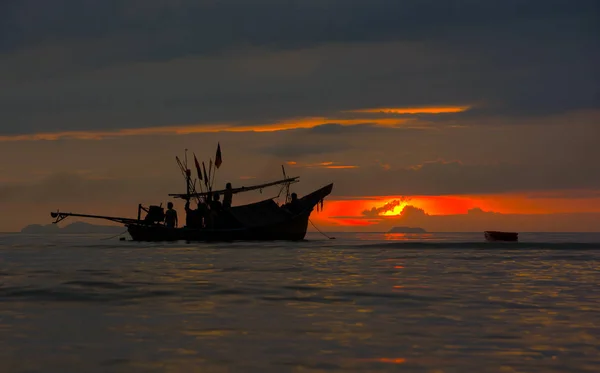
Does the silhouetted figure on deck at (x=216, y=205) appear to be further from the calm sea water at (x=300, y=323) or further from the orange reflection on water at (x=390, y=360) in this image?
the orange reflection on water at (x=390, y=360)

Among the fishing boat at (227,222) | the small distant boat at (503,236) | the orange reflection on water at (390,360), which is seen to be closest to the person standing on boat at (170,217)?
the fishing boat at (227,222)

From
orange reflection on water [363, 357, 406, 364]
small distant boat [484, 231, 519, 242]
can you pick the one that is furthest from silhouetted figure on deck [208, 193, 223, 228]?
orange reflection on water [363, 357, 406, 364]

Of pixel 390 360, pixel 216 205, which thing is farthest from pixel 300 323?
pixel 216 205

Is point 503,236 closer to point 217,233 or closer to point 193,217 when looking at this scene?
point 217,233

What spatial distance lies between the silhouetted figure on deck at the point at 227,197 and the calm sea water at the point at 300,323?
47.1m

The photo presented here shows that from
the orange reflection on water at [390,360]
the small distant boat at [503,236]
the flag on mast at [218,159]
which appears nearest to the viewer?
the orange reflection on water at [390,360]

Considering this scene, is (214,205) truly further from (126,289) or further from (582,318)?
(582,318)

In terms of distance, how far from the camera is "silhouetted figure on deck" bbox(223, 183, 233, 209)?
83.6 m

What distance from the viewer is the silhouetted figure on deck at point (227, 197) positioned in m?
83.6

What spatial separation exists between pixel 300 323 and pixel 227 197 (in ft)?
213

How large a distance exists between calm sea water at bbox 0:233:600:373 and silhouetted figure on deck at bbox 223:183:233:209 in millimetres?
47121

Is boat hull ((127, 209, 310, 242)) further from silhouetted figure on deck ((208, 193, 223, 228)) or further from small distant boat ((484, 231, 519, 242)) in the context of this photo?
small distant boat ((484, 231, 519, 242))

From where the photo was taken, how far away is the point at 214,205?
274 ft

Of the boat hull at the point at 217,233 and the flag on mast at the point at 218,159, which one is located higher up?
the flag on mast at the point at 218,159
